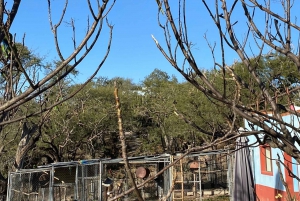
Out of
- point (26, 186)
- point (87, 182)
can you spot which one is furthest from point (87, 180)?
point (26, 186)

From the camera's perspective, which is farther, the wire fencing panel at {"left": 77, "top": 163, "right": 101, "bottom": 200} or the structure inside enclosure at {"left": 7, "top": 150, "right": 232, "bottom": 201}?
the wire fencing panel at {"left": 77, "top": 163, "right": 101, "bottom": 200}

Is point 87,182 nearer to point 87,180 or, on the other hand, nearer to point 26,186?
point 87,180

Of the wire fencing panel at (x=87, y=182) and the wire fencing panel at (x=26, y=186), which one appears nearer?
the wire fencing panel at (x=26, y=186)

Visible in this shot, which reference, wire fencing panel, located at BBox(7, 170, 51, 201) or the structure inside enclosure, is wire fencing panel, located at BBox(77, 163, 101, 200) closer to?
the structure inside enclosure

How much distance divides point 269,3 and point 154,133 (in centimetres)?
2099

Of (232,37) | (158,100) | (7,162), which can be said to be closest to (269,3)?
(232,37)

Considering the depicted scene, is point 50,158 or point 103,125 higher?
point 103,125

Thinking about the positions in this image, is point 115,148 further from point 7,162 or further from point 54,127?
point 7,162

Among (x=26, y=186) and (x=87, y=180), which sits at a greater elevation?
(x=87, y=180)

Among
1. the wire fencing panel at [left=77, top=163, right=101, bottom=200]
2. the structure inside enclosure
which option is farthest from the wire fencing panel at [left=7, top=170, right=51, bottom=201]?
the wire fencing panel at [left=77, top=163, right=101, bottom=200]

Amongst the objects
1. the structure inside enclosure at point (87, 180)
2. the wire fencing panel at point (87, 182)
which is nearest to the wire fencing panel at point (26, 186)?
the structure inside enclosure at point (87, 180)

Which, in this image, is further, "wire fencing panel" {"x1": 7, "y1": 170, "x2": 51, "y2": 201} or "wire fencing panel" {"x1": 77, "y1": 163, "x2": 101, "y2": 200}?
"wire fencing panel" {"x1": 77, "y1": 163, "x2": 101, "y2": 200}

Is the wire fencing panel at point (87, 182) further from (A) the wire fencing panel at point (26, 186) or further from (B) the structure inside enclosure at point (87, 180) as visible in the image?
(A) the wire fencing panel at point (26, 186)

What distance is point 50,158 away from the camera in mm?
20641
